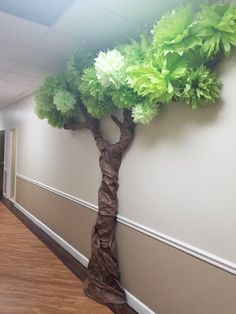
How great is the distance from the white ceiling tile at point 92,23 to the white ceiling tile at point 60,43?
0.29ft

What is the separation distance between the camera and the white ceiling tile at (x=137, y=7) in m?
1.73

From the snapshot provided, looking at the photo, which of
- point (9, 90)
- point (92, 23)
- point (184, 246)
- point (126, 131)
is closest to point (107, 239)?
point (184, 246)

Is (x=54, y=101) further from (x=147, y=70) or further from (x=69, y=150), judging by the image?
(x=147, y=70)

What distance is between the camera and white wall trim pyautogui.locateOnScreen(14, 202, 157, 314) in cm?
221

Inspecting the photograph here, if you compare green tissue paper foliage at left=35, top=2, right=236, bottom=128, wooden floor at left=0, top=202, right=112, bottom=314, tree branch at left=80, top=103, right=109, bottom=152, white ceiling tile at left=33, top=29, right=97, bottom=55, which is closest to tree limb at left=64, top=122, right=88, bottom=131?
tree branch at left=80, top=103, right=109, bottom=152

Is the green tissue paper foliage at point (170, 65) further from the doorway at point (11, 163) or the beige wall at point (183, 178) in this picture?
the doorway at point (11, 163)

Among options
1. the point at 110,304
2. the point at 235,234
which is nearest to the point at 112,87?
the point at 235,234

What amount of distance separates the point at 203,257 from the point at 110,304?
3.69 feet

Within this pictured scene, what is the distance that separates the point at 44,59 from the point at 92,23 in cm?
106

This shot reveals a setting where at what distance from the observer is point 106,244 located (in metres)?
2.44

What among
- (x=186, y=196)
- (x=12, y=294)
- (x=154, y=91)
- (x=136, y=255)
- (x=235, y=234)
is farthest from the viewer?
(x=12, y=294)

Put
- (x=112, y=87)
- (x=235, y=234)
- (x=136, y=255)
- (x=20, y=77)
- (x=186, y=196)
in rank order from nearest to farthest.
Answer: (x=235, y=234) → (x=186, y=196) → (x=112, y=87) → (x=136, y=255) → (x=20, y=77)

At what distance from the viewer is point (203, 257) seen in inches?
66.4

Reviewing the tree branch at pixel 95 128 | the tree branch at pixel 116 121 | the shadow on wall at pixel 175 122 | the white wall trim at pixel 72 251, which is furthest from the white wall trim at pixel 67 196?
the shadow on wall at pixel 175 122
